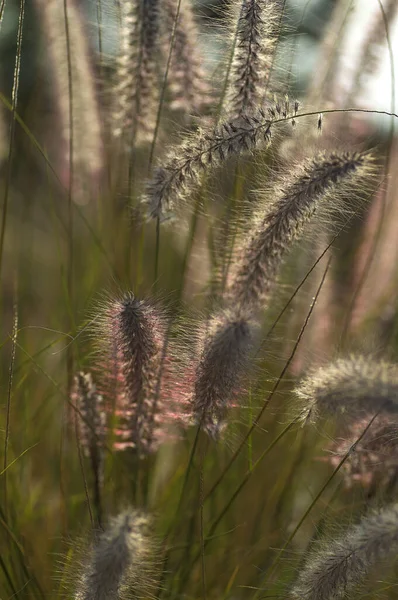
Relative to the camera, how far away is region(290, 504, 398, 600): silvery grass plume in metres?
0.92

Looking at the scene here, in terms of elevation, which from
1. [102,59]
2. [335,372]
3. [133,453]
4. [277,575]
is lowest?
[277,575]

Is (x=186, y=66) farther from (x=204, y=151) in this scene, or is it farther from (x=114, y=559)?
(x=114, y=559)

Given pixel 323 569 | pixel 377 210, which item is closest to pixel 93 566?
pixel 323 569

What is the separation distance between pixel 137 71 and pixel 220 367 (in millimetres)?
810

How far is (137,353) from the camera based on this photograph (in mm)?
1153

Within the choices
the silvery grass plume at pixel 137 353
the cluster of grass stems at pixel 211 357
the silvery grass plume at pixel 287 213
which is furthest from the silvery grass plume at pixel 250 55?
the silvery grass plume at pixel 137 353

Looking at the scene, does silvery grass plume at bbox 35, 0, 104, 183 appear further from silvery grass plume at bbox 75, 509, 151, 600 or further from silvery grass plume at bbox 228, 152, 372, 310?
silvery grass plume at bbox 75, 509, 151, 600

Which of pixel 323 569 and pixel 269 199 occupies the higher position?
pixel 269 199

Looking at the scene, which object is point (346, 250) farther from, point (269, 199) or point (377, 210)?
point (269, 199)

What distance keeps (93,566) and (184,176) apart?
0.59 meters

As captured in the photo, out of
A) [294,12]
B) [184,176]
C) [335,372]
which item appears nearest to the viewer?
[335,372]

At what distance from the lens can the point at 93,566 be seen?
0.99 metres

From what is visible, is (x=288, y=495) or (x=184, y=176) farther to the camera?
(x=288, y=495)

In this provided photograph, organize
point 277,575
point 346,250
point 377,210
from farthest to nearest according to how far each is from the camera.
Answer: point 346,250 → point 377,210 → point 277,575
